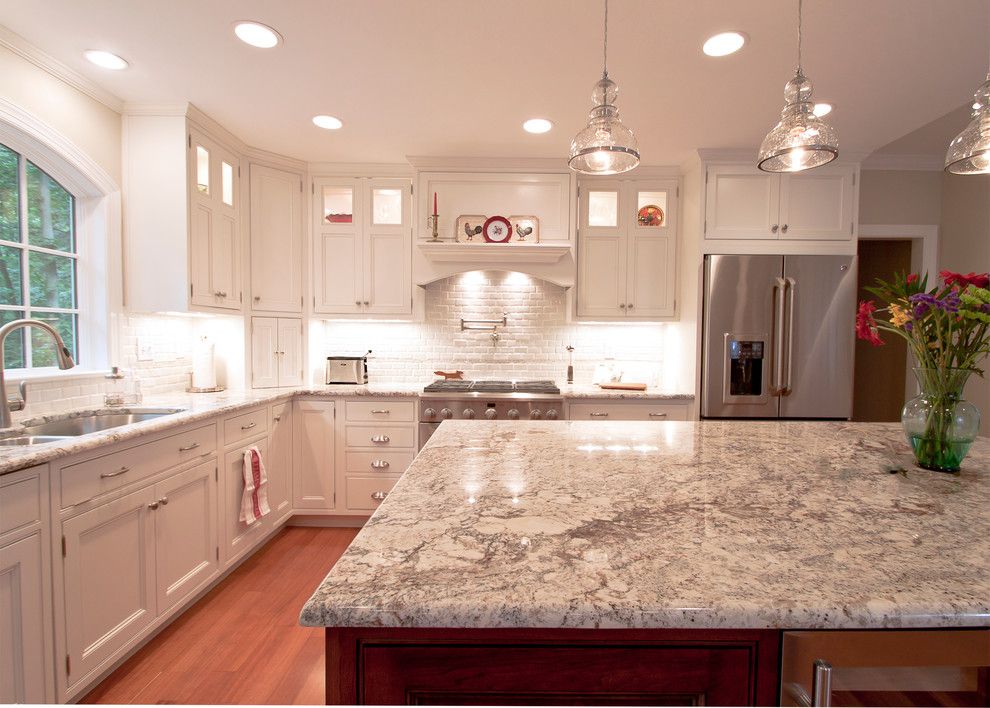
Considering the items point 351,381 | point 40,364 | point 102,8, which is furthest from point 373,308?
point 102,8

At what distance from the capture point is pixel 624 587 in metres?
0.68

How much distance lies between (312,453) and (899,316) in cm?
322

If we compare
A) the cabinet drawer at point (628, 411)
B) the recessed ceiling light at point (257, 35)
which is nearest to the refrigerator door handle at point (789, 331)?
the cabinet drawer at point (628, 411)

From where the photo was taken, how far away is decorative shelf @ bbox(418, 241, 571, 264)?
3.29m

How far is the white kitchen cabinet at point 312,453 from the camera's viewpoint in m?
3.30

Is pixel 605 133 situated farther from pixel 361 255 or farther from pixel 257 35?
pixel 361 255

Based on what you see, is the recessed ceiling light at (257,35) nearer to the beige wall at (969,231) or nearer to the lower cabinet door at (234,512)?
the lower cabinet door at (234,512)

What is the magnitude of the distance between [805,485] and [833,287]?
260 cm

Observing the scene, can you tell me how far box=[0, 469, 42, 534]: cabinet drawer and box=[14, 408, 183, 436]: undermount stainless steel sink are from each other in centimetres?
51

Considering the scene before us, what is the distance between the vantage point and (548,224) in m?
3.46

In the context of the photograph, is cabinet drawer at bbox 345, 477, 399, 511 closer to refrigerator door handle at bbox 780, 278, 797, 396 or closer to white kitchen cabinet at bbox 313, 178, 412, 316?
white kitchen cabinet at bbox 313, 178, 412, 316

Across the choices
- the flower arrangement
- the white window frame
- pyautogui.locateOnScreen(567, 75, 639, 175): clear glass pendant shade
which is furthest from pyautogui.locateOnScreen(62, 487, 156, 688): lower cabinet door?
the flower arrangement

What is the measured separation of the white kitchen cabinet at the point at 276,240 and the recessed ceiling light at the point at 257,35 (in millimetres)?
1407

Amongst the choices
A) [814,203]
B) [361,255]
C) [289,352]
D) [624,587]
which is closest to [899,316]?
[624,587]
